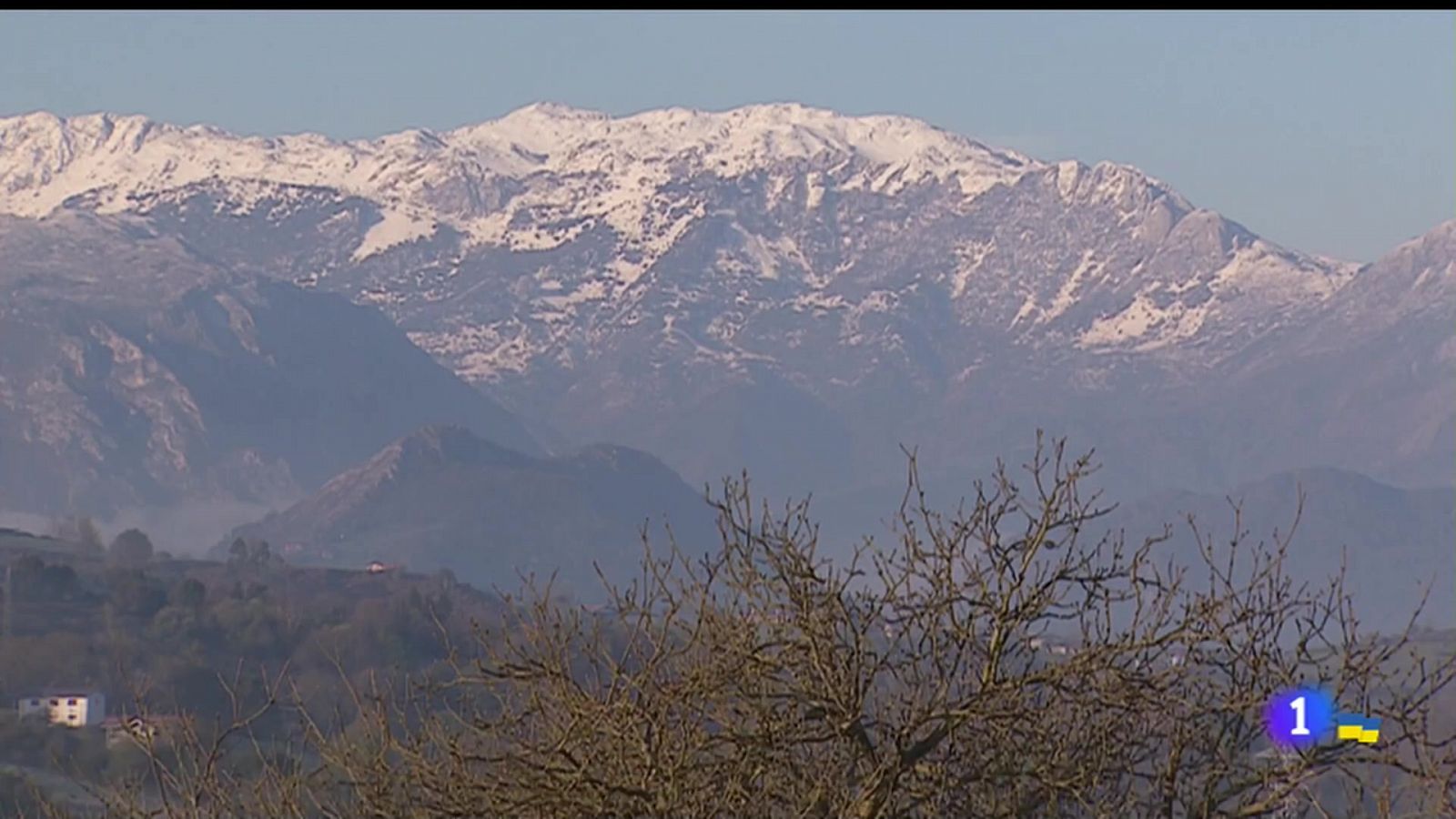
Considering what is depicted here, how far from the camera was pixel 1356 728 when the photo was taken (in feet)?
37.0

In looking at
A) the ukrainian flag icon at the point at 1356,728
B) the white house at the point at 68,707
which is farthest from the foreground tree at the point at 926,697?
the white house at the point at 68,707

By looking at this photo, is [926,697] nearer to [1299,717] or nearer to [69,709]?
[1299,717]

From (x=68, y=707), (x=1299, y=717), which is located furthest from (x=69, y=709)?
(x=1299, y=717)

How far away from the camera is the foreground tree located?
11000 millimetres

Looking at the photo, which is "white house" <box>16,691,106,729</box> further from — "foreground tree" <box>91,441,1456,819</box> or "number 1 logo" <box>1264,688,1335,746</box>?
"number 1 logo" <box>1264,688,1335,746</box>

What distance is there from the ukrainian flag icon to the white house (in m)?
79.8

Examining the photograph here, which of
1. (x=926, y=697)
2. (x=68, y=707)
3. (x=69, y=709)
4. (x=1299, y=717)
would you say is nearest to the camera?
(x=1299, y=717)

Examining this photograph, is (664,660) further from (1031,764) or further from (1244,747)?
(1244,747)

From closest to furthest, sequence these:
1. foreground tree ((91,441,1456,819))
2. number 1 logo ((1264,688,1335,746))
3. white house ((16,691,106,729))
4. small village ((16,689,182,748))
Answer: foreground tree ((91,441,1456,819)), number 1 logo ((1264,688,1335,746)), small village ((16,689,182,748)), white house ((16,691,106,729))

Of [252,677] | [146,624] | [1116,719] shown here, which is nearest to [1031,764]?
[1116,719]

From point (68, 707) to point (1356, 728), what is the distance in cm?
9861

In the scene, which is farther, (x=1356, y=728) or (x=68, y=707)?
(x=68, y=707)

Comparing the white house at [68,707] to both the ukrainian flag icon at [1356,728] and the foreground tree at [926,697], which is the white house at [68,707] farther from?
the ukrainian flag icon at [1356,728]

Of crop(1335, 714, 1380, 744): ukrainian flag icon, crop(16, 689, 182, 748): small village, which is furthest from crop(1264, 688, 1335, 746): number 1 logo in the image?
crop(16, 689, 182, 748): small village
